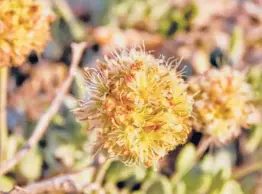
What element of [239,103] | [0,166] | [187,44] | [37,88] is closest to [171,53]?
[187,44]

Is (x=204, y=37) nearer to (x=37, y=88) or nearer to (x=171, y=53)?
(x=171, y=53)

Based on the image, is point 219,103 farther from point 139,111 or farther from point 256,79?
point 256,79

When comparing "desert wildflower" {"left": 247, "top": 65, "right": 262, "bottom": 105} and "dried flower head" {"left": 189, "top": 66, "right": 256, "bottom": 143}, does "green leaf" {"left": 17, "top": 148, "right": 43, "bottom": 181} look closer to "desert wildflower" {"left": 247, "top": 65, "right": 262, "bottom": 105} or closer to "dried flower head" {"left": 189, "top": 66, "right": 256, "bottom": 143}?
"dried flower head" {"left": 189, "top": 66, "right": 256, "bottom": 143}

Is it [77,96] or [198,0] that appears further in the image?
[198,0]

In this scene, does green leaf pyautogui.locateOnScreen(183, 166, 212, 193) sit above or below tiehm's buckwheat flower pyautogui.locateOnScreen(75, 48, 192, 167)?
below

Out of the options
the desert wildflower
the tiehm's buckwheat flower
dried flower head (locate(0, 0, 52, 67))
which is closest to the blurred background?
the desert wildflower

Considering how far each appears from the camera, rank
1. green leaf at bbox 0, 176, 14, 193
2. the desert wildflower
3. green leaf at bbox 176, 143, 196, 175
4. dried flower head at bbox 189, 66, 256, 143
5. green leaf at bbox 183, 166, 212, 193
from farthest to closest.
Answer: the desert wildflower < green leaf at bbox 176, 143, 196, 175 < green leaf at bbox 183, 166, 212, 193 < green leaf at bbox 0, 176, 14, 193 < dried flower head at bbox 189, 66, 256, 143
